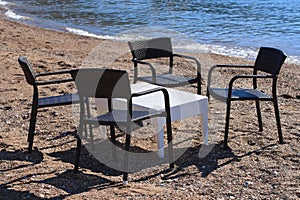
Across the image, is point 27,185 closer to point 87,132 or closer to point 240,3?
point 87,132

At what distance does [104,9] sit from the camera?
85.1 ft

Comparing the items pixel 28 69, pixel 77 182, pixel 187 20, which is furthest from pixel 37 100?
pixel 187 20

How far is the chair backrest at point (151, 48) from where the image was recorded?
6.80 meters

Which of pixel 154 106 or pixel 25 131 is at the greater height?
pixel 154 106

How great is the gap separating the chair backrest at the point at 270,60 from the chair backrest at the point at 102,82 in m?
1.80

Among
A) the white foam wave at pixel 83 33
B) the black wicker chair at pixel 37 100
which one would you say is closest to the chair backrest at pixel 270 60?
the black wicker chair at pixel 37 100

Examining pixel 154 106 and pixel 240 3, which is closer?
pixel 154 106

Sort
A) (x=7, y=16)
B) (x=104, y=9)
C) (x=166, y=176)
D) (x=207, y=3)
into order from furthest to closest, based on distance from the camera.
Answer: (x=207, y=3)
(x=104, y=9)
(x=7, y=16)
(x=166, y=176)

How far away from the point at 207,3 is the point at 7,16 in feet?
38.9

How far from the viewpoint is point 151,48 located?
6.97 meters

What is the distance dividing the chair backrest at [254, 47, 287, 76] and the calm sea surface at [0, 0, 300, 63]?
6.95 metres

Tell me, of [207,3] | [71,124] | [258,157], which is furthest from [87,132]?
[207,3]

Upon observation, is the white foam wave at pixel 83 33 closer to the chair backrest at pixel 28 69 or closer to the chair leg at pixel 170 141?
the chair backrest at pixel 28 69

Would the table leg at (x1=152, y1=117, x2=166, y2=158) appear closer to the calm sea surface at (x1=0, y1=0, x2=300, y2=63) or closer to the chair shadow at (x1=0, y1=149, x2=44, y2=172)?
the chair shadow at (x1=0, y1=149, x2=44, y2=172)
